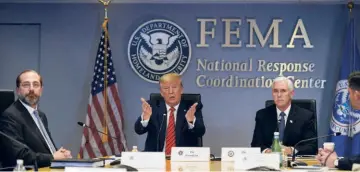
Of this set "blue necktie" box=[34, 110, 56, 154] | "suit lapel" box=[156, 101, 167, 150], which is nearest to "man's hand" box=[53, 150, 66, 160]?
"blue necktie" box=[34, 110, 56, 154]

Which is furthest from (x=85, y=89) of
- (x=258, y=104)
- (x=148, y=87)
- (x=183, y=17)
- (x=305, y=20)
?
(x=305, y=20)

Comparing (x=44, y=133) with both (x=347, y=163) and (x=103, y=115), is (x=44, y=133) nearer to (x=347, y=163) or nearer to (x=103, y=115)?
(x=103, y=115)

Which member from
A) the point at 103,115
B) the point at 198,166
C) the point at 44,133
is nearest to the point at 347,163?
the point at 198,166

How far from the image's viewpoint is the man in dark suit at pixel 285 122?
17.0 feet

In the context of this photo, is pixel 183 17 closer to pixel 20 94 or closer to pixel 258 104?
pixel 258 104

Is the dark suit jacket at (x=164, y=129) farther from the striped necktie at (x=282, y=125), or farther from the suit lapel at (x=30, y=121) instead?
the suit lapel at (x=30, y=121)

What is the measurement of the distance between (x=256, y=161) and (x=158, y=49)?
136 inches

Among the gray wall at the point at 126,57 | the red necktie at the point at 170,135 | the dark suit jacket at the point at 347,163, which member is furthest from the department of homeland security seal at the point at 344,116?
the dark suit jacket at the point at 347,163

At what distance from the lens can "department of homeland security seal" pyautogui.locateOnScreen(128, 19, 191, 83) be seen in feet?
22.5

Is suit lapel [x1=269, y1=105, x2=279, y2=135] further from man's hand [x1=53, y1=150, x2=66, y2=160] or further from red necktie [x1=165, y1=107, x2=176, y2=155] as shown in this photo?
man's hand [x1=53, y1=150, x2=66, y2=160]

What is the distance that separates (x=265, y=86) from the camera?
682 centimetres

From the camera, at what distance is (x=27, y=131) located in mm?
4531

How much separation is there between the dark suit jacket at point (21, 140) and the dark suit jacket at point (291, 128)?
69.8 inches

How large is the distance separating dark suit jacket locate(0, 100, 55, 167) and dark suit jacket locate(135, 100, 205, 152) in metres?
0.96
